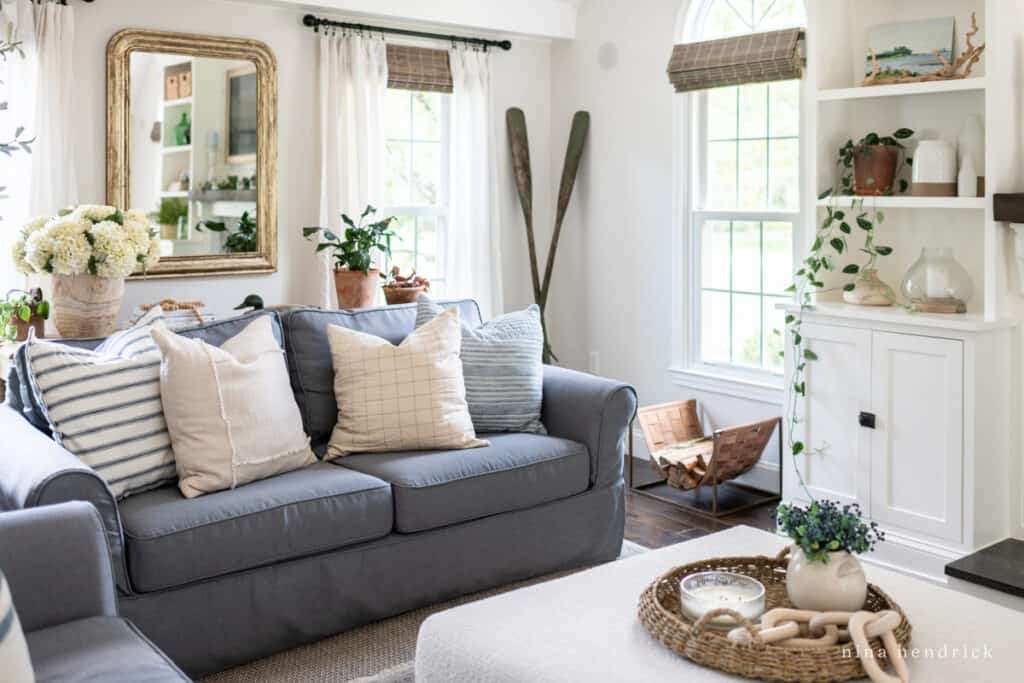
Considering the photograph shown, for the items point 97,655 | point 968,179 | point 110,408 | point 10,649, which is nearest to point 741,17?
point 968,179

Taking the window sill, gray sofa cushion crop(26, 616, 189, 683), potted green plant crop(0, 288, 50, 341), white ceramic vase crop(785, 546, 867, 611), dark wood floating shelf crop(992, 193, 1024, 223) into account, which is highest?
dark wood floating shelf crop(992, 193, 1024, 223)

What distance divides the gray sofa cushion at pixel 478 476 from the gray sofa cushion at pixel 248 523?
8cm

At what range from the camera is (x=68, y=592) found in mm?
2111

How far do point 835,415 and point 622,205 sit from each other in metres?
1.89

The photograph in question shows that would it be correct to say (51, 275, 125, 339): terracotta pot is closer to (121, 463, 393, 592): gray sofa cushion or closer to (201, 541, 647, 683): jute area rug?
(121, 463, 393, 592): gray sofa cushion

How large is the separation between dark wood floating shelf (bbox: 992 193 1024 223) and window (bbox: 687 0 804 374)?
1.20 meters

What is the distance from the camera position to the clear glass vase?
375cm

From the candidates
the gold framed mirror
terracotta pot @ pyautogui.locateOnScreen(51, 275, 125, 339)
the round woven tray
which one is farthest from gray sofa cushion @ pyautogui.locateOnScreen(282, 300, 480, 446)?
the round woven tray

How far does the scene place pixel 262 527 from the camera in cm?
286

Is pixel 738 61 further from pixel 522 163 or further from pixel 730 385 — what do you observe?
pixel 730 385

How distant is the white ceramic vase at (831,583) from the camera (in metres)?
2.07

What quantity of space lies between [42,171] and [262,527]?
2.12m

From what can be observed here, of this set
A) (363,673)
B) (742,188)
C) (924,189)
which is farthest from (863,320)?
(363,673)

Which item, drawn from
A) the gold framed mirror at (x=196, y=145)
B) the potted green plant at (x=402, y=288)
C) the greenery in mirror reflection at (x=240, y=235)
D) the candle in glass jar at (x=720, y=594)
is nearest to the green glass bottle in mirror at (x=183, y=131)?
the gold framed mirror at (x=196, y=145)
